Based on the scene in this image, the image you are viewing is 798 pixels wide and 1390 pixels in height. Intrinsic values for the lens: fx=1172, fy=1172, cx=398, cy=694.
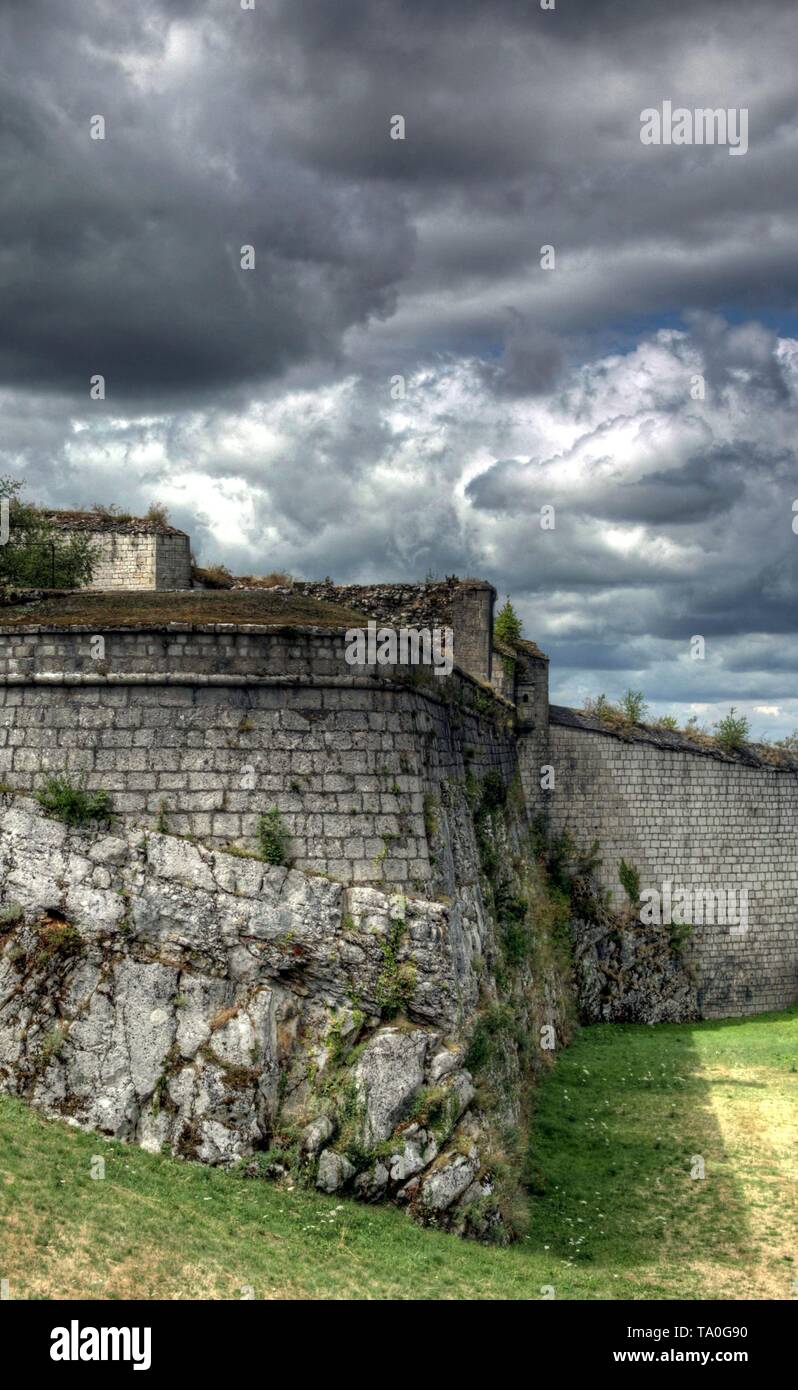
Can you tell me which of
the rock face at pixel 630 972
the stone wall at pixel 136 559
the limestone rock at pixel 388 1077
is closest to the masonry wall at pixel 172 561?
the stone wall at pixel 136 559

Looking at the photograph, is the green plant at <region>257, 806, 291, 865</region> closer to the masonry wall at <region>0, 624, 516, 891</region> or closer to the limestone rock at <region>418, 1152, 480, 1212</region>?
the masonry wall at <region>0, 624, 516, 891</region>

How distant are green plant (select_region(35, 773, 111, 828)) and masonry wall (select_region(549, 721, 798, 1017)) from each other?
1935 cm

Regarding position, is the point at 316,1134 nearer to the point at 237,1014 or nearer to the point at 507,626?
the point at 237,1014

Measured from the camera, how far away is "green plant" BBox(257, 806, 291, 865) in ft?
48.5

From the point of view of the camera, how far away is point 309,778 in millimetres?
15250

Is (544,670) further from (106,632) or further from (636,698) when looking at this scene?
(106,632)

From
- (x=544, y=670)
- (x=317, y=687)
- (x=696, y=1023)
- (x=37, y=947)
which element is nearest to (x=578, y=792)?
(x=544, y=670)

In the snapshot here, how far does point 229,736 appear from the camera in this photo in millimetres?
15273

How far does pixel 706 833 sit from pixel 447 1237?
22023 millimetres

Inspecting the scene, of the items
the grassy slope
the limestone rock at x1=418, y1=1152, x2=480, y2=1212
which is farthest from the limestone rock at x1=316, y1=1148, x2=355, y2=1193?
the grassy slope

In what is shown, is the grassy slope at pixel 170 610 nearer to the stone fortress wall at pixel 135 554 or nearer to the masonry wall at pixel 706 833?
the stone fortress wall at pixel 135 554
